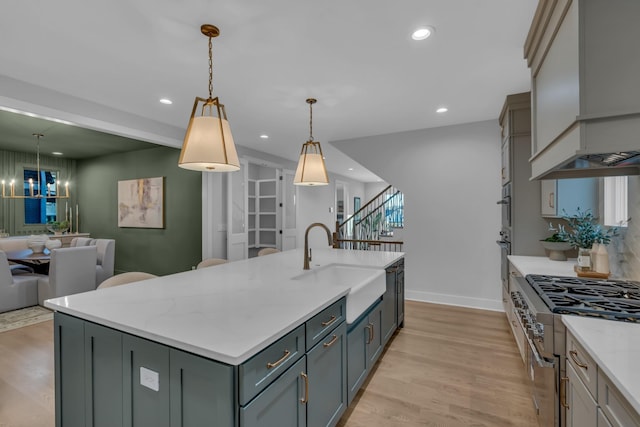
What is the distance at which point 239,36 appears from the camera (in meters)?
2.12

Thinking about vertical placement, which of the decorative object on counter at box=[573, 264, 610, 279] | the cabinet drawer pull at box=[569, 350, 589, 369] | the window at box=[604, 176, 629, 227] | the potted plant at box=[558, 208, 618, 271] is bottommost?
the cabinet drawer pull at box=[569, 350, 589, 369]

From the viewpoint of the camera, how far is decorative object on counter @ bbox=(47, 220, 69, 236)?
6.58 m

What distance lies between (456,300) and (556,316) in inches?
120

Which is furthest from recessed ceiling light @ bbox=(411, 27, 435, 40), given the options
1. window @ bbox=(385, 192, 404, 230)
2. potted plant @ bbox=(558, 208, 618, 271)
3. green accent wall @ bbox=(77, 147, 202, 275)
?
window @ bbox=(385, 192, 404, 230)

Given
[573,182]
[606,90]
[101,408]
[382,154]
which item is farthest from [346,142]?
[101,408]

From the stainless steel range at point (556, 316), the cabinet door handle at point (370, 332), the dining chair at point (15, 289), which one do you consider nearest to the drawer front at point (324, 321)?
the cabinet door handle at point (370, 332)

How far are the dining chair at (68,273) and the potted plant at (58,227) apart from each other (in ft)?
9.92

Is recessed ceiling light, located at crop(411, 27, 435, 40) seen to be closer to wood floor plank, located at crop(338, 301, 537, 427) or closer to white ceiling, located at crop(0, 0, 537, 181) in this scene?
white ceiling, located at crop(0, 0, 537, 181)

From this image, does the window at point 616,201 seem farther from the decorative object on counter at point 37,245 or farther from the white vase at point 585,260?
the decorative object on counter at point 37,245

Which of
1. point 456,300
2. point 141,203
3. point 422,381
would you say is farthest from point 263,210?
point 422,381

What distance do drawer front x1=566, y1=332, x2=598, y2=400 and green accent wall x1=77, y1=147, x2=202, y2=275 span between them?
→ 5.13 meters

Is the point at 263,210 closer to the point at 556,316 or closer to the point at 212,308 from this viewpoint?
the point at 212,308

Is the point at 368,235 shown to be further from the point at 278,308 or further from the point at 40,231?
the point at 40,231

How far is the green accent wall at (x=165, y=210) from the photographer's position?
217 inches
